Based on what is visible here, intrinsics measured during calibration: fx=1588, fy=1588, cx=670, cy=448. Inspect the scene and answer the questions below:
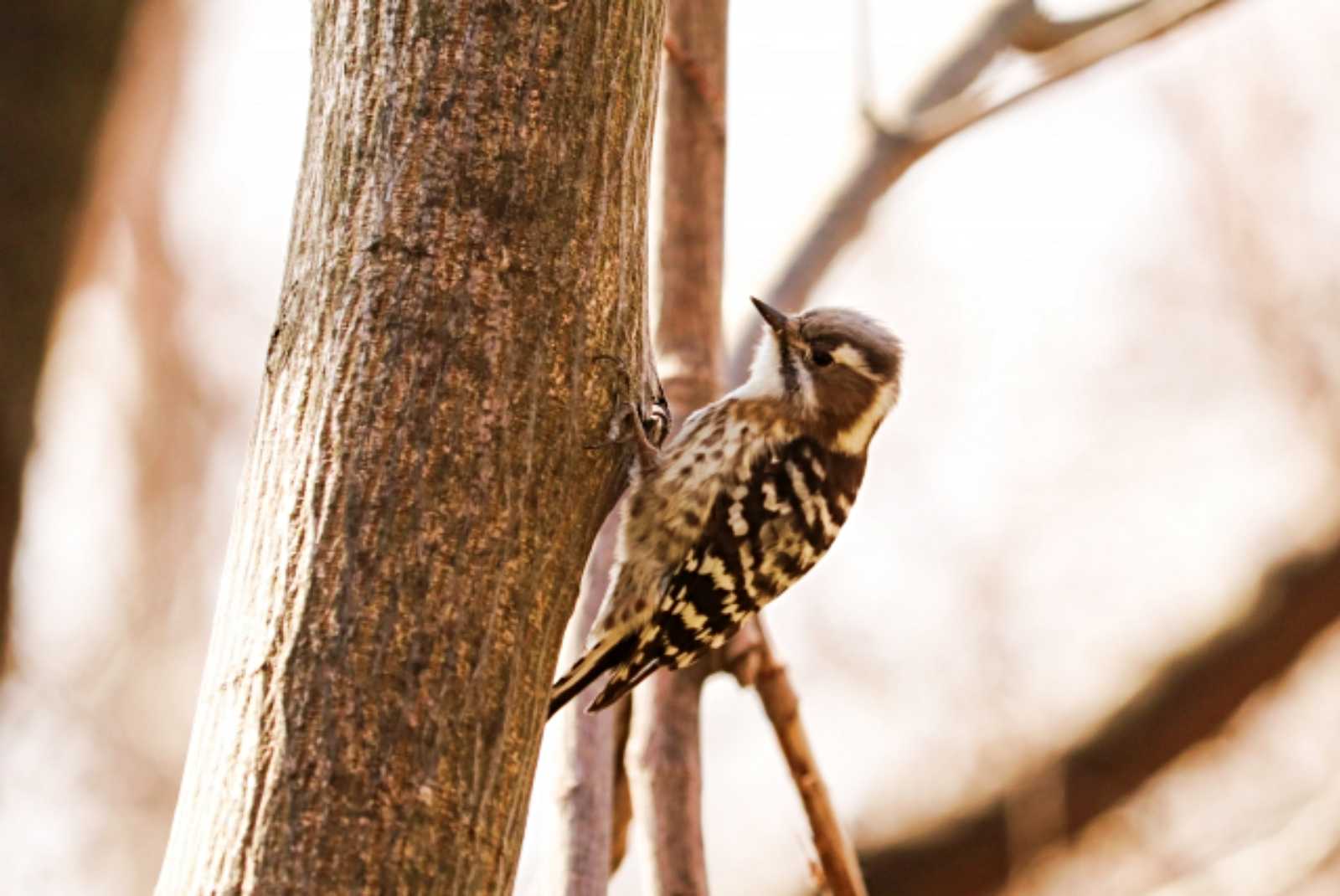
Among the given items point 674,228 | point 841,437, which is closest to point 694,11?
point 674,228

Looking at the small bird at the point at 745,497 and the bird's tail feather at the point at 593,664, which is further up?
the small bird at the point at 745,497

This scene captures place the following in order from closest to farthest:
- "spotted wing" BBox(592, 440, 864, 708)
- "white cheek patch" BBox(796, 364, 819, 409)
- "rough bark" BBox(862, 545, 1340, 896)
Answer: "spotted wing" BBox(592, 440, 864, 708), "white cheek patch" BBox(796, 364, 819, 409), "rough bark" BBox(862, 545, 1340, 896)

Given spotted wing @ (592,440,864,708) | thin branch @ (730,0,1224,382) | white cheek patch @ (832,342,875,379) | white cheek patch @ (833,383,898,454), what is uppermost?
thin branch @ (730,0,1224,382)

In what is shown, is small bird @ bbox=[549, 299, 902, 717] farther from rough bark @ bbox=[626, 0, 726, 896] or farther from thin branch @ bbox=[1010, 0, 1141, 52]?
thin branch @ bbox=[1010, 0, 1141, 52]

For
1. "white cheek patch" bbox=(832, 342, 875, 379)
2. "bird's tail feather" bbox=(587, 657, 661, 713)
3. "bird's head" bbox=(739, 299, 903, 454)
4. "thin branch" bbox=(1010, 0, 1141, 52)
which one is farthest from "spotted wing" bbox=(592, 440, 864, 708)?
"thin branch" bbox=(1010, 0, 1141, 52)

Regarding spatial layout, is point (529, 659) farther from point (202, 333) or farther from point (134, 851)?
point (202, 333)

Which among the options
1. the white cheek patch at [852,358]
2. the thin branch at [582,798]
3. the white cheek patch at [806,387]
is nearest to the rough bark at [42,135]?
the thin branch at [582,798]

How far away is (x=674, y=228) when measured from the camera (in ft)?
15.0

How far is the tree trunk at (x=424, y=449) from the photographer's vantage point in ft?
7.36

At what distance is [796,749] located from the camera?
4.23 meters

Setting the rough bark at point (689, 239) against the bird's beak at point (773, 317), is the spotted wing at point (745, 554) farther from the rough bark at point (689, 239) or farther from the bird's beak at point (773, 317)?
the bird's beak at point (773, 317)

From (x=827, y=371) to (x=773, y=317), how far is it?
0.91 feet

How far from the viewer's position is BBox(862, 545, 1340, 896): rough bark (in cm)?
573

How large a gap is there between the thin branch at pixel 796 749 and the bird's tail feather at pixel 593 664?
31 cm
